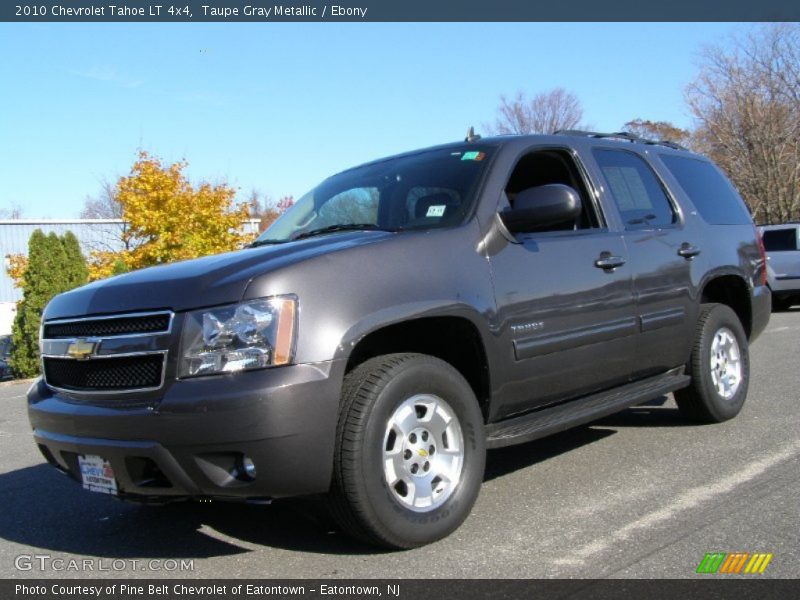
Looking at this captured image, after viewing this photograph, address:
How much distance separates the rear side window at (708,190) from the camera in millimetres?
5785

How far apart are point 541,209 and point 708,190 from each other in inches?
101

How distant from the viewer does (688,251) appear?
531cm

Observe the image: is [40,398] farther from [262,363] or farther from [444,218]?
[444,218]

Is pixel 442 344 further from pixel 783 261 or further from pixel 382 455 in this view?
pixel 783 261

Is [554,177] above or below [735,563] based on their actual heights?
above

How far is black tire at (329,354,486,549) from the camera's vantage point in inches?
128

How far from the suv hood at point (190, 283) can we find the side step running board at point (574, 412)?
1137mm

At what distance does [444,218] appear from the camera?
4168 millimetres

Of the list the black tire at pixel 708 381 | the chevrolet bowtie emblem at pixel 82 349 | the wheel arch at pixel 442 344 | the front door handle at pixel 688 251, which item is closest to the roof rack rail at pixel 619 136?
the front door handle at pixel 688 251

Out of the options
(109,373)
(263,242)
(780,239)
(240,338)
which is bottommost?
(780,239)

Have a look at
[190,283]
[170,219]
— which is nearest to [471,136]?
[190,283]

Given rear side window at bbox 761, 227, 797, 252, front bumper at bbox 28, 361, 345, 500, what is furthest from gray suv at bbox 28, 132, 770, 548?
rear side window at bbox 761, 227, 797, 252

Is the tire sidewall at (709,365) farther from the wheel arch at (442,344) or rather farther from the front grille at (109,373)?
the front grille at (109,373)
